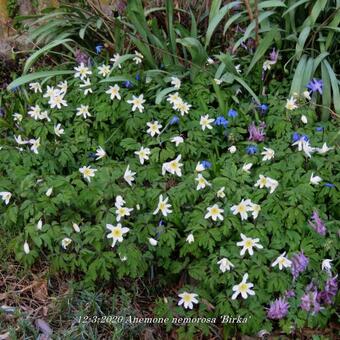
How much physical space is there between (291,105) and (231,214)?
80 centimetres

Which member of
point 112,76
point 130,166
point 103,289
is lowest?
point 103,289

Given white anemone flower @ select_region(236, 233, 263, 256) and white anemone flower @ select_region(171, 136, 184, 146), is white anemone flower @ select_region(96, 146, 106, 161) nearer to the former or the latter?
white anemone flower @ select_region(171, 136, 184, 146)

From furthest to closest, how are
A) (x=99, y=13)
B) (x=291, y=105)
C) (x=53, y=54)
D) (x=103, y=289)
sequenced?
(x=53, y=54)
(x=99, y=13)
(x=291, y=105)
(x=103, y=289)

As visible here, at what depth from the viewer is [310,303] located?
2.50 metres

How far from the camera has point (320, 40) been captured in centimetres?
341

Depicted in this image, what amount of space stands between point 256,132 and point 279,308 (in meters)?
0.97

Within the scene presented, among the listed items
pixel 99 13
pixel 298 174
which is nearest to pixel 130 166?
pixel 298 174

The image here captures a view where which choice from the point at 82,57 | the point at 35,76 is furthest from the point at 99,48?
the point at 35,76

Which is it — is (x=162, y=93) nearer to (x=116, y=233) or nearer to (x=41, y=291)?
(x=116, y=233)

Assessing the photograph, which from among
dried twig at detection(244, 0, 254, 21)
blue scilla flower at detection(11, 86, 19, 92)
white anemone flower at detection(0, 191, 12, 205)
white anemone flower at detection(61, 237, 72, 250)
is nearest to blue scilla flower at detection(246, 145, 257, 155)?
dried twig at detection(244, 0, 254, 21)

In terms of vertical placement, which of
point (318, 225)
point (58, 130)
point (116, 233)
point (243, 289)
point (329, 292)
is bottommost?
point (329, 292)

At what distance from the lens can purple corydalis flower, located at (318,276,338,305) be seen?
2570 mm

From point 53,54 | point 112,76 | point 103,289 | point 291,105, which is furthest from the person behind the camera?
point 53,54

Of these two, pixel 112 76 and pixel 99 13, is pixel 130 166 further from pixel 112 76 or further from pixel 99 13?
pixel 99 13
